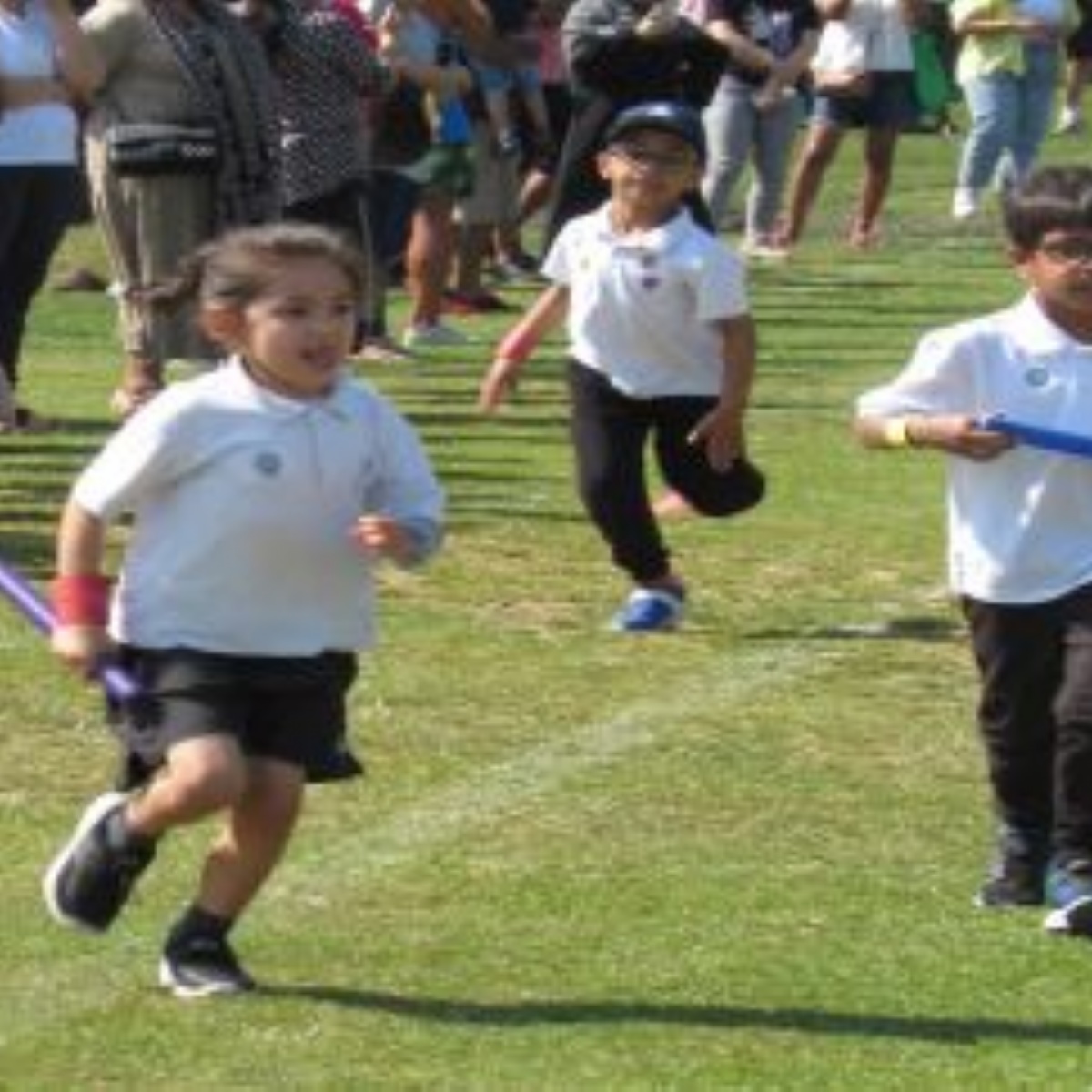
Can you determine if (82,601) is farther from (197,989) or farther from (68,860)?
(197,989)

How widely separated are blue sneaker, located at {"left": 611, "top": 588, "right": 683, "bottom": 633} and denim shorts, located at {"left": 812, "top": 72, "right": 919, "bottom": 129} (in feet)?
39.7

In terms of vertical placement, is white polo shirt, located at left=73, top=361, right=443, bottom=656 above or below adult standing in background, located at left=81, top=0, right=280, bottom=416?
above

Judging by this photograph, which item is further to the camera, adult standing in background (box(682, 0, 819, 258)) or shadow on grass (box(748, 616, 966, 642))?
adult standing in background (box(682, 0, 819, 258))

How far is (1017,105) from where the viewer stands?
23375 millimetres

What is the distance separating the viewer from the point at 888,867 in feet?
26.2

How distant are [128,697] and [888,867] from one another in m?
1.87

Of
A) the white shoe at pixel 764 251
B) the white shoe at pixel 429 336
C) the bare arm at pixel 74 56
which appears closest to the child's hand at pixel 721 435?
the bare arm at pixel 74 56

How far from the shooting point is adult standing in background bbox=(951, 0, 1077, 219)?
23.0m

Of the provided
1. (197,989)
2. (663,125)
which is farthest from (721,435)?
(197,989)

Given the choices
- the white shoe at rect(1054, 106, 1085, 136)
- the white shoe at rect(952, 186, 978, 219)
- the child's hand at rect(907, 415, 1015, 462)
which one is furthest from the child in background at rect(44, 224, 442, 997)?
the white shoe at rect(1054, 106, 1085, 136)

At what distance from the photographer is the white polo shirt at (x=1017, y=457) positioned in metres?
7.47

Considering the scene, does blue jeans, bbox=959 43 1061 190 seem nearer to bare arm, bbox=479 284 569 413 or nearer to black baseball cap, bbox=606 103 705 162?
bare arm, bbox=479 284 569 413

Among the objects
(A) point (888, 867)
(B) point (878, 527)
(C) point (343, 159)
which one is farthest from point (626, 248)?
(C) point (343, 159)

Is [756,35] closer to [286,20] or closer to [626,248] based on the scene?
[286,20]
